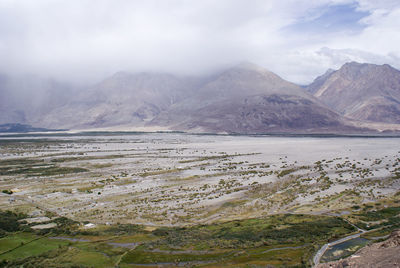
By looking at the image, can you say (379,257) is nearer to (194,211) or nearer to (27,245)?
(194,211)

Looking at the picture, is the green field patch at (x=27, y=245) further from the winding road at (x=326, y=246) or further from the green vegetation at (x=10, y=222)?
the winding road at (x=326, y=246)

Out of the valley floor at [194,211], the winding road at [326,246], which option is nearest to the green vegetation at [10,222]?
the valley floor at [194,211]

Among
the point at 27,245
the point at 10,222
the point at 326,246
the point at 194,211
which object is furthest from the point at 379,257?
the point at 10,222

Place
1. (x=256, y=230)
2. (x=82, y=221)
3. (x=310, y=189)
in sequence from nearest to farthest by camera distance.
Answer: (x=256, y=230)
(x=82, y=221)
(x=310, y=189)

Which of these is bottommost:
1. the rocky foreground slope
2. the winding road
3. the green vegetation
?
the green vegetation

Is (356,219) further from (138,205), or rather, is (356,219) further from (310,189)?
(138,205)

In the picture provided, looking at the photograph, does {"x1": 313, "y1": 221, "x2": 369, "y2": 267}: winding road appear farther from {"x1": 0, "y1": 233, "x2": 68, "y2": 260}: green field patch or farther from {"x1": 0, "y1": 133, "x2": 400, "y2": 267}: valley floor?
{"x1": 0, "y1": 233, "x2": 68, "y2": 260}: green field patch

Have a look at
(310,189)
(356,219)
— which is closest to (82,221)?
(356,219)

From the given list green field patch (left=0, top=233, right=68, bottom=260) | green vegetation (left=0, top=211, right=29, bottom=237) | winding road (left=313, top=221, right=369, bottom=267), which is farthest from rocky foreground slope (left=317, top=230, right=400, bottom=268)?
green vegetation (left=0, top=211, right=29, bottom=237)

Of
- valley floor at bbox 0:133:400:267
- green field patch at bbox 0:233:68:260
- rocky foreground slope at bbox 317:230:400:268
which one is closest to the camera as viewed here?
rocky foreground slope at bbox 317:230:400:268
